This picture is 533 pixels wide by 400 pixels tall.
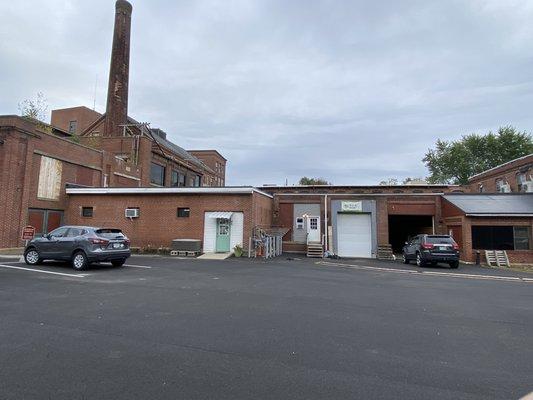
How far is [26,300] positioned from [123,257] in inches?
268

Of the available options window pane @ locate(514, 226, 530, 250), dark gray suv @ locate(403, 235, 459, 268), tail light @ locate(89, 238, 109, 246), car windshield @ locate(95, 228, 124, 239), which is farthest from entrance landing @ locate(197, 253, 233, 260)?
window pane @ locate(514, 226, 530, 250)

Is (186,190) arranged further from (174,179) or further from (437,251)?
(174,179)

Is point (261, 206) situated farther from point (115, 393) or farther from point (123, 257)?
point (115, 393)

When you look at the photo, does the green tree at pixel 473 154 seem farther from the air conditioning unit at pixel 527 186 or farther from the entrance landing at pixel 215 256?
the entrance landing at pixel 215 256

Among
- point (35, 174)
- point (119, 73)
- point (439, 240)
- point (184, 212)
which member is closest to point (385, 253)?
point (439, 240)

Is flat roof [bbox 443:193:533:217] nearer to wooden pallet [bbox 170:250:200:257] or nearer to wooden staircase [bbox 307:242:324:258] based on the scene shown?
wooden staircase [bbox 307:242:324:258]

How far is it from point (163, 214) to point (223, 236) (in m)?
4.15

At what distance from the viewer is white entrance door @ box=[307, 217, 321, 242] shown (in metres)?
28.3

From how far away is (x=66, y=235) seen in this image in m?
14.8

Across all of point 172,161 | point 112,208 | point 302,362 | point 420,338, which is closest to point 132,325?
point 302,362

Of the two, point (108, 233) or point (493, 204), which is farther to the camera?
point (493, 204)

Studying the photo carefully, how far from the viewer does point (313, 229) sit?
2856 cm

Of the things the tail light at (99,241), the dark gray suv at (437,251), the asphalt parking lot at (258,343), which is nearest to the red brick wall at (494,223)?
the dark gray suv at (437,251)

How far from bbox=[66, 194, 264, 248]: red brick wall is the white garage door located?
6.55 m
